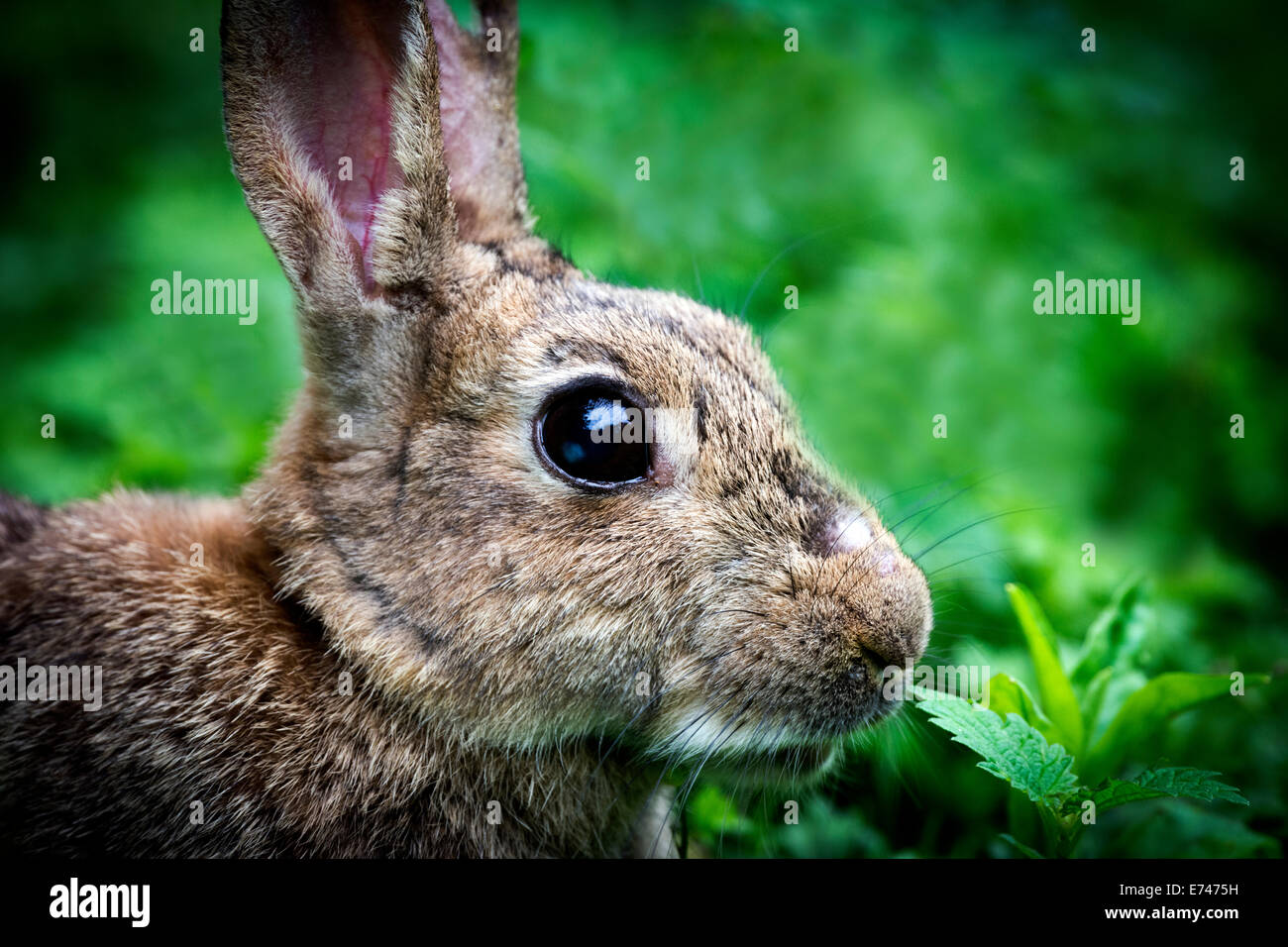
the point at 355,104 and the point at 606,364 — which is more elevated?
the point at 355,104

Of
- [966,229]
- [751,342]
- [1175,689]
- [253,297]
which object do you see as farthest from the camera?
[966,229]

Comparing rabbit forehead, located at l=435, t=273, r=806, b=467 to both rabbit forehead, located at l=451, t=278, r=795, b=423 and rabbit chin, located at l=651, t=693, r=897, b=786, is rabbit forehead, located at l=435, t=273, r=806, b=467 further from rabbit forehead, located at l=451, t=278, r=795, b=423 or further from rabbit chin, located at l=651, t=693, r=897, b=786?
rabbit chin, located at l=651, t=693, r=897, b=786

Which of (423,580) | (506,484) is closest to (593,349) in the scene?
(506,484)

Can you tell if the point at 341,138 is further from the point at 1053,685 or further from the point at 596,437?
the point at 1053,685

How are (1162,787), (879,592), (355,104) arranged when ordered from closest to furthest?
(1162,787), (879,592), (355,104)

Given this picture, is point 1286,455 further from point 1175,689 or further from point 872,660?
point 872,660

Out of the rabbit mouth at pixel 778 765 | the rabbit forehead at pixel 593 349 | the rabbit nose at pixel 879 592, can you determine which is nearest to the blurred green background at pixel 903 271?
the rabbit mouth at pixel 778 765
